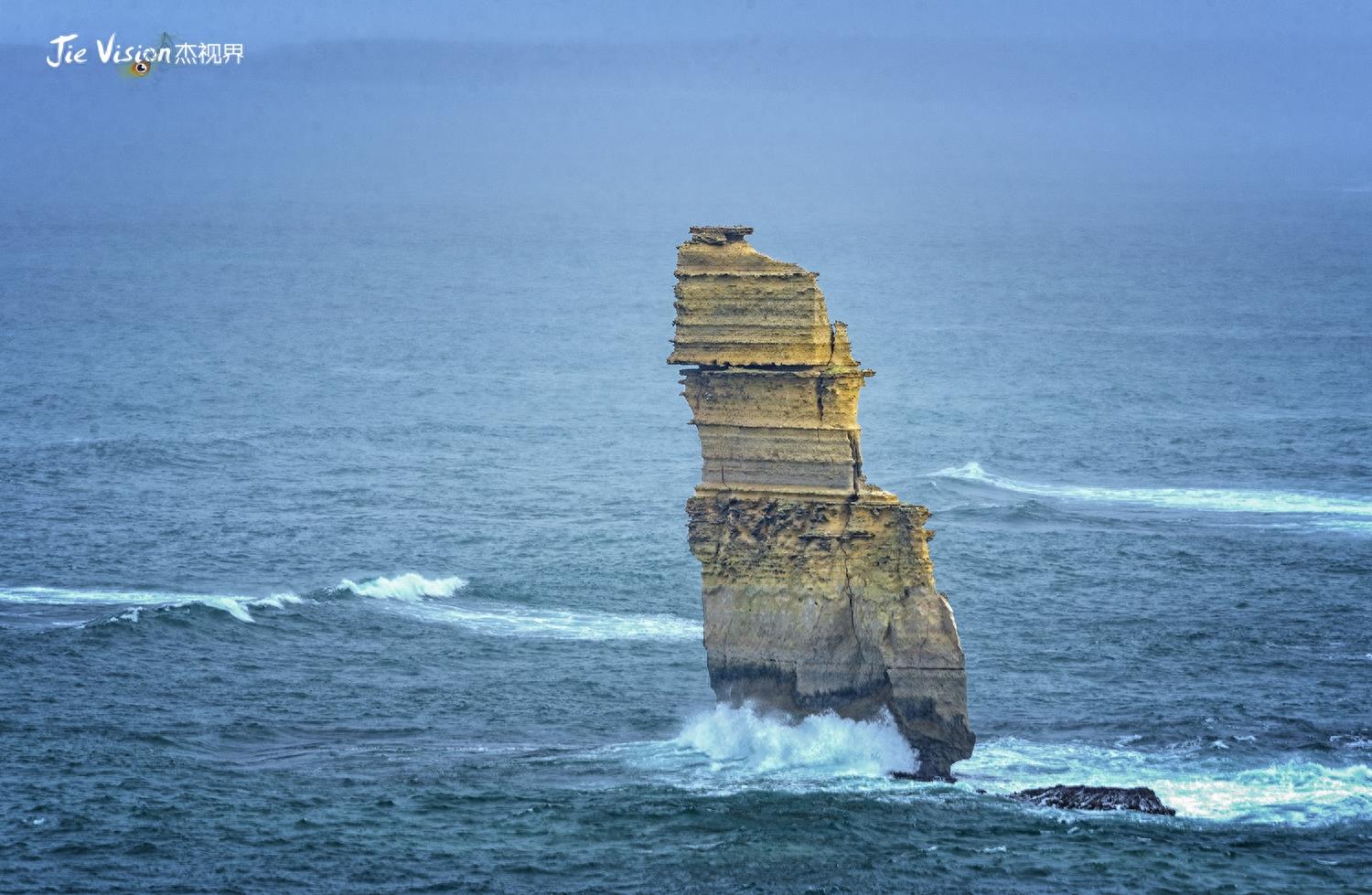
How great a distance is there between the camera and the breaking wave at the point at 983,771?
178 feet

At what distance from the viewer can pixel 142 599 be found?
250 ft

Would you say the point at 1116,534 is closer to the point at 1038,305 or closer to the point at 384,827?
the point at 384,827

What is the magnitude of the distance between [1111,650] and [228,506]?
124 feet

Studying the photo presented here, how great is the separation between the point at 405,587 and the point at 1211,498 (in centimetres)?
3329

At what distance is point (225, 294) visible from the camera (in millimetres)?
194625

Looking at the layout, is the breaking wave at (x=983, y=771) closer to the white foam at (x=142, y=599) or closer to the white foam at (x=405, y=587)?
the white foam at (x=142, y=599)

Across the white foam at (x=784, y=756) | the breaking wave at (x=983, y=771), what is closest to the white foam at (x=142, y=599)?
the breaking wave at (x=983, y=771)

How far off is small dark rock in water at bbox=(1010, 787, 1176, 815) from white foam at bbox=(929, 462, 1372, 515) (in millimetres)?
37103

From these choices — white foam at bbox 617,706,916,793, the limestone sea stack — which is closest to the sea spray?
white foam at bbox 617,706,916,793

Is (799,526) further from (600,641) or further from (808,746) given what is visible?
(600,641)

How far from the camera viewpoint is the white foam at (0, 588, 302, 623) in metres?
73.4

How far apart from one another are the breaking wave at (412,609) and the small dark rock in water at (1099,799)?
19.1 meters

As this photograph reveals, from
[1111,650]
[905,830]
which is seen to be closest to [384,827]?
[905,830]

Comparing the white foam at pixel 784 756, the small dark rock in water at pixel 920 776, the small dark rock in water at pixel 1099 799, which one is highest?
the white foam at pixel 784 756
